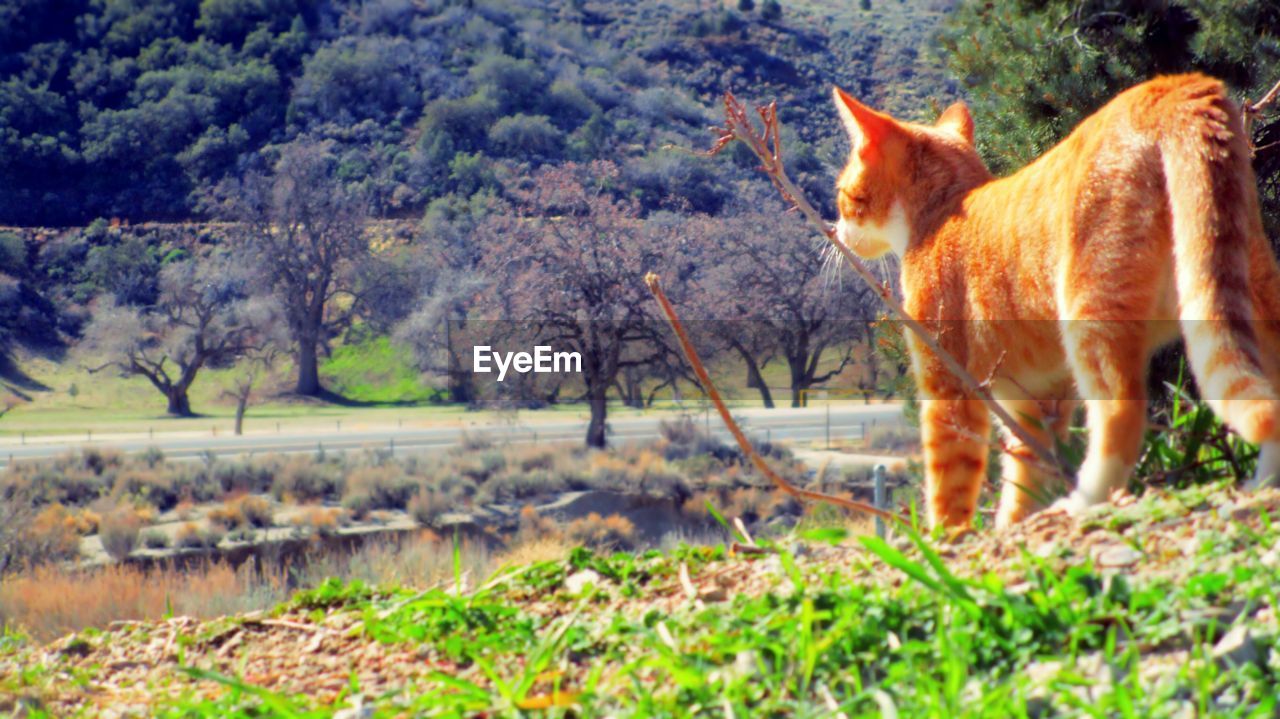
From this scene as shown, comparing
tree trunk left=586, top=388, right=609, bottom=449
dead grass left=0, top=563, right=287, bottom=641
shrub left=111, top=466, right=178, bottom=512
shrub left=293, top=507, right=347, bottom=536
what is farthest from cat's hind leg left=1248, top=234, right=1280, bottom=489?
tree trunk left=586, top=388, right=609, bottom=449

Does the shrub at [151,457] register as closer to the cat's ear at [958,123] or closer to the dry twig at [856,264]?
the cat's ear at [958,123]

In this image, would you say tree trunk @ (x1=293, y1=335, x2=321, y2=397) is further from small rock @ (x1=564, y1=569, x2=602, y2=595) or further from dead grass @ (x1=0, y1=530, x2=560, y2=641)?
small rock @ (x1=564, y1=569, x2=602, y2=595)

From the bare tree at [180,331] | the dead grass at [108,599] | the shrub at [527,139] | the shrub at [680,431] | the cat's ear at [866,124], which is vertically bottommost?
the dead grass at [108,599]

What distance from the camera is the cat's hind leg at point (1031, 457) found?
10.8 ft

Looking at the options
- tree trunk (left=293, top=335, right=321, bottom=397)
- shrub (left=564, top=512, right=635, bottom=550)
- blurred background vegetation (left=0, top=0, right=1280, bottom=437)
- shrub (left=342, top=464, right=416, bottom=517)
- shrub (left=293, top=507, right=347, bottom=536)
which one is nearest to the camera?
shrub (left=564, top=512, right=635, bottom=550)

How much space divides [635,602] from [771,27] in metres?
71.4

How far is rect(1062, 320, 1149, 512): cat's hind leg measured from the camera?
8.89 feet

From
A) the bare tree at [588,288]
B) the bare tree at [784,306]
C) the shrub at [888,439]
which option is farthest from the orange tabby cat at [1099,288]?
the shrub at [888,439]

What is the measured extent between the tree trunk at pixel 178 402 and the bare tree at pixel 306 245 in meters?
3.86

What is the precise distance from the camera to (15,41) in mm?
60750

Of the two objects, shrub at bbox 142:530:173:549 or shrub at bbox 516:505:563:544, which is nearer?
shrub at bbox 142:530:173:549

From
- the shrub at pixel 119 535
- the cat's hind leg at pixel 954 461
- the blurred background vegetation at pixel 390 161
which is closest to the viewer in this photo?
the cat's hind leg at pixel 954 461

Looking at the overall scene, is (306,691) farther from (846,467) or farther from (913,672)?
(846,467)

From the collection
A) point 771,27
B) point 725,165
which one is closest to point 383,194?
point 725,165
